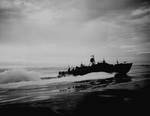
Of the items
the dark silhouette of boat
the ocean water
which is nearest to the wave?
the ocean water

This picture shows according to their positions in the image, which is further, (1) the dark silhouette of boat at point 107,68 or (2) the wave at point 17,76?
(1) the dark silhouette of boat at point 107,68

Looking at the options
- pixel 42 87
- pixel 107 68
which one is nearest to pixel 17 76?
pixel 42 87

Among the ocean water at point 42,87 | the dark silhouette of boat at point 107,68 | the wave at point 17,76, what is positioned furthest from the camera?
the dark silhouette of boat at point 107,68

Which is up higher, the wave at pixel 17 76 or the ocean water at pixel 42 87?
the wave at pixel 17 76

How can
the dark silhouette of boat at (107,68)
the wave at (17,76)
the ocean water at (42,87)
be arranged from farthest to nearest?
the dark silhouette of boat at (107,68)
the wave at (17,76)
the ocean water at (42,87)

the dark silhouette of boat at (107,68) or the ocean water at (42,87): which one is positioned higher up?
the dark silhouette of boat at (107,68)

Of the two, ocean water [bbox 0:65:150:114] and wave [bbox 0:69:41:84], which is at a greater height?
wave [bbox 0:69:41:84]

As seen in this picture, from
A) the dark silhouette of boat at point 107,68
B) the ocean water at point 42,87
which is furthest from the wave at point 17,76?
the dark silhouette of boat at point 107,68

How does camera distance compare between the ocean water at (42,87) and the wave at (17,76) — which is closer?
the ocean water at (42,87)

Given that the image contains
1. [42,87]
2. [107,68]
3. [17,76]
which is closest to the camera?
[42,87]

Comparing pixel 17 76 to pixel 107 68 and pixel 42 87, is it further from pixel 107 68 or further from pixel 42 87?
pixel 107 68

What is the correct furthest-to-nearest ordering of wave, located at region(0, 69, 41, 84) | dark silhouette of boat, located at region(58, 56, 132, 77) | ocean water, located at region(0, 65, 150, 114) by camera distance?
dark silhouette of boat, located at region(58, 56, 132, 77), wave, located at region(0, 69, 41, 84), ocean water, located at region(0, 65, 150, 114)

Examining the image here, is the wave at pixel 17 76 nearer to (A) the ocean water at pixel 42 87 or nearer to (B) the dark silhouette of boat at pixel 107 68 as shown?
(A) the ocean water at pixel 42 87

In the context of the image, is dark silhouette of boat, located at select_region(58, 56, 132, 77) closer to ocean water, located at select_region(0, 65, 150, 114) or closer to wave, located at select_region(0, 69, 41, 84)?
ocean water, located at select_region(0, 65, 150, 114)
